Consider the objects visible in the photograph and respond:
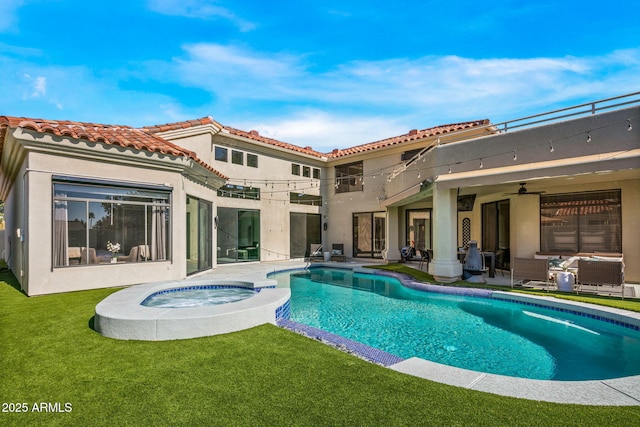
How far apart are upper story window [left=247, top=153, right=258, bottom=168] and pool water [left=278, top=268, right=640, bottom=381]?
915 cm

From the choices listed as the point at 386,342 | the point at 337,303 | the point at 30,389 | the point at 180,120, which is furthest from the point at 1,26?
the point at 386,342

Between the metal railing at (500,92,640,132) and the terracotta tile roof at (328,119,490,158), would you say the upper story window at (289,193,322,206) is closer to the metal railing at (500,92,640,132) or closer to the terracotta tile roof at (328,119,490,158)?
the terracotta tile roof at (328,119,490,158)

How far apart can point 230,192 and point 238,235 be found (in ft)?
7.30

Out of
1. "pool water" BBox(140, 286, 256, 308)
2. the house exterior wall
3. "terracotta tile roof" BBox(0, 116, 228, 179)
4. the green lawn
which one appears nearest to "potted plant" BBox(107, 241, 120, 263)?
"pool water" BBox(140, 286, 256, 308)

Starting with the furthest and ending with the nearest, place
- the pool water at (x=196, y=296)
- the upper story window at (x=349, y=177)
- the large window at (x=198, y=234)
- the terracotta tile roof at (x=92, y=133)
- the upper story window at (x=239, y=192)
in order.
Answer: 1. the upper story window at (x=349, y=177)
2. the upper story window at (x=239, y=192)
3. the large window at (x=198, y=234)
4. the terracotta tile roof at (x=92, y=133)
5. the pool water at (x=196, y=296)

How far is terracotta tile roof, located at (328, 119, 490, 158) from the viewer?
15.9 metres

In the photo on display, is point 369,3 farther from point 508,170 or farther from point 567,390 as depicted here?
point 567,390

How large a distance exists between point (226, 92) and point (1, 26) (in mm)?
7515

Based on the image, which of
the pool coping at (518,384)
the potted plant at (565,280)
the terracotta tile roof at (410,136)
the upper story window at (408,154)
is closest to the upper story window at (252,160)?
the terracotta tile roof at (410,136)

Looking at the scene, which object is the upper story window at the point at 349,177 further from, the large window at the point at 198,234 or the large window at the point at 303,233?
the large window at the point at 198,234

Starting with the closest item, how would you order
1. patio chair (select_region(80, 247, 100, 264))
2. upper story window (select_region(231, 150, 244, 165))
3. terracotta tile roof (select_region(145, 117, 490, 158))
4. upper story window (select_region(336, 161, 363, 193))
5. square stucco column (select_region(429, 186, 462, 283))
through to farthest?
patio chair (select_region(80, 247, 100, 264))
square stucco column (select_region(429, 186, 462, 283))
terracotta tile roof (select_region(145, 117, 490, 158))
upper story window (select_region(231, 150, 244, 165))
upper story window (select_region(336, 161, 363, 193))

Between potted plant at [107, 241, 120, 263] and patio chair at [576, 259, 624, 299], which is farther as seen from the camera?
potted plant at [107, 241, 120, 263]

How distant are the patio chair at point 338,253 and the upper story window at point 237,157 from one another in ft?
23.8

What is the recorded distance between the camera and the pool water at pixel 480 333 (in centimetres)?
515
